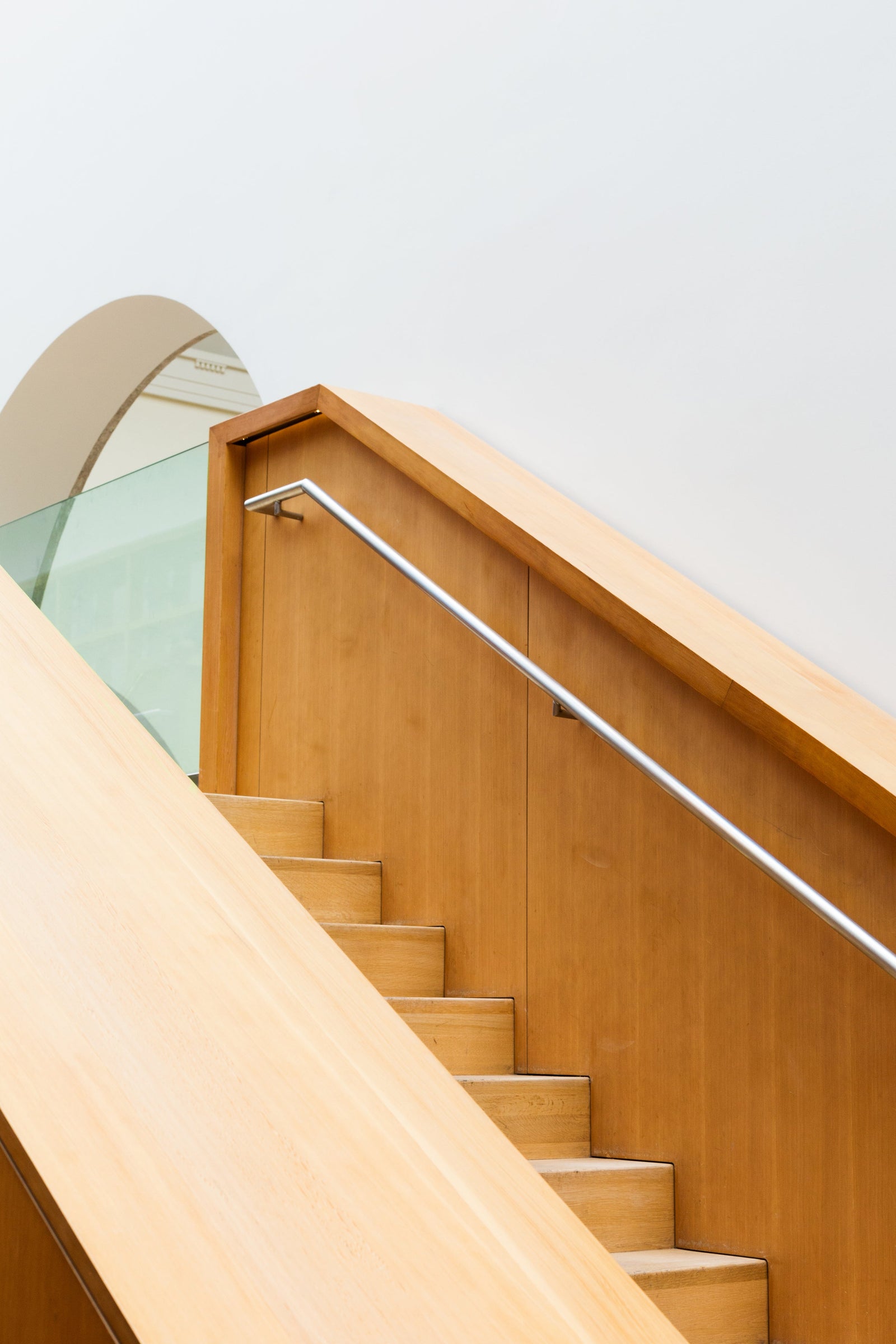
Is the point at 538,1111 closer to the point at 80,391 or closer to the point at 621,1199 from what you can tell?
the point at 621,1199

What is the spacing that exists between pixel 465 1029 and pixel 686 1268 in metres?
0.76

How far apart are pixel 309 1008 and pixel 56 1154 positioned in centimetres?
29

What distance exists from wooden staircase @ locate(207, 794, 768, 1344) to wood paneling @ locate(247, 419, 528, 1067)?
0.24 ft

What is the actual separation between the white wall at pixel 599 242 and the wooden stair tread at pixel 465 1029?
1065mm

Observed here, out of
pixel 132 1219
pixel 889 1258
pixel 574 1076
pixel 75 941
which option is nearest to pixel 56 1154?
pixel 132 1219

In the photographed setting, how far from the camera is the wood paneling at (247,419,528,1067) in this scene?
3170 millimetres

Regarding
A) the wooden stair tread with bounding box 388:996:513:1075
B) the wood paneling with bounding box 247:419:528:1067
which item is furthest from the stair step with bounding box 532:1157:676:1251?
the wood paneling with bounding box 247:419:528:1067

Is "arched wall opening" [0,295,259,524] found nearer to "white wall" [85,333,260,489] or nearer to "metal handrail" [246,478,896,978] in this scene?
"metal handrail" [246,478,896,978]

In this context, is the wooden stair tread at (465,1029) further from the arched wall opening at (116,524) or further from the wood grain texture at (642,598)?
the arched wall opening at (116,524)

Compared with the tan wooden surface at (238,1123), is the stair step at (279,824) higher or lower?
higher

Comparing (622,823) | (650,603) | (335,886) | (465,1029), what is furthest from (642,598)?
(335,886)

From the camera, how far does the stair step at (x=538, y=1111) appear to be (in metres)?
2.66

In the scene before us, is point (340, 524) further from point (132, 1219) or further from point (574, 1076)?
point (132, 1219)

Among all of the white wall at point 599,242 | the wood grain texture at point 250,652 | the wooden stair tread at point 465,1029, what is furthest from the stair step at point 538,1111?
the wood grain texture at point 250,652
